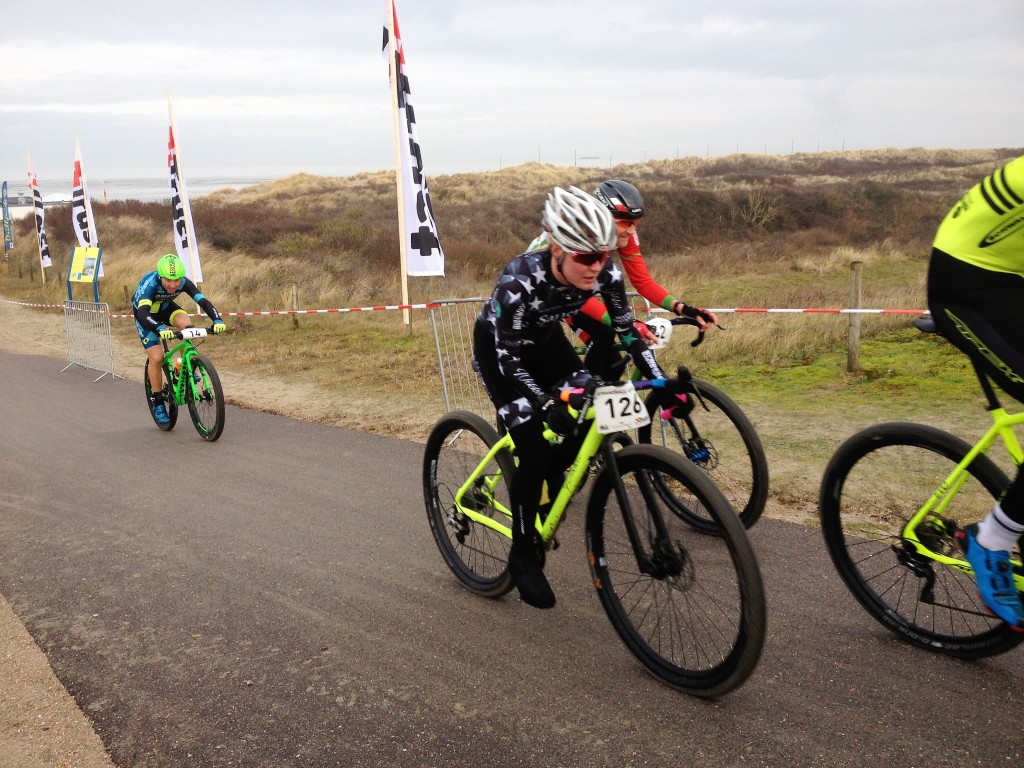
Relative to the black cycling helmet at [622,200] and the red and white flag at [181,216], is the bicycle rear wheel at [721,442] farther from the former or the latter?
the red and white flag at [181,216]

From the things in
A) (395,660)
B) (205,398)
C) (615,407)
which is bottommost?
(395,660)

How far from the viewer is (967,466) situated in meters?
3.27

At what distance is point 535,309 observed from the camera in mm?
3721

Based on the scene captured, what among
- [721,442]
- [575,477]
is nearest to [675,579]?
[575,477]

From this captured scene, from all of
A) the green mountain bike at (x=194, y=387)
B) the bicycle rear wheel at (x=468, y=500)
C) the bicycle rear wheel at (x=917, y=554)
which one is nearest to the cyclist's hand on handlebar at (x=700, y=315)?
the bicycle rear wheel at (x=917, y=554)

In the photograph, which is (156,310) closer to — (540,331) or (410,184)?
(410,184)

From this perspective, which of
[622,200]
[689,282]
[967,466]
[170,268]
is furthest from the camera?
[689,282]

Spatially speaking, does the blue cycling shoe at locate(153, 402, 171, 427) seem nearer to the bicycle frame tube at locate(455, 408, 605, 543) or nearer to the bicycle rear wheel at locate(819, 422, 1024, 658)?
the bicycle frame tube at locate(455, 408, 605, 543)

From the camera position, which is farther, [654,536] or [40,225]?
[40,225]

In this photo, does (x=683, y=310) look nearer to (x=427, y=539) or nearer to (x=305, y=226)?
(x=427, y=539)

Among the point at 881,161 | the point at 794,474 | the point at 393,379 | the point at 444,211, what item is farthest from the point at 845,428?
the point at 881,161

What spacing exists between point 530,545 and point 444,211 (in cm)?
3962

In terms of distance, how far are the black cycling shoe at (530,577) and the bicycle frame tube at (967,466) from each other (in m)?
1.59

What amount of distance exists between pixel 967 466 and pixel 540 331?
187cm
